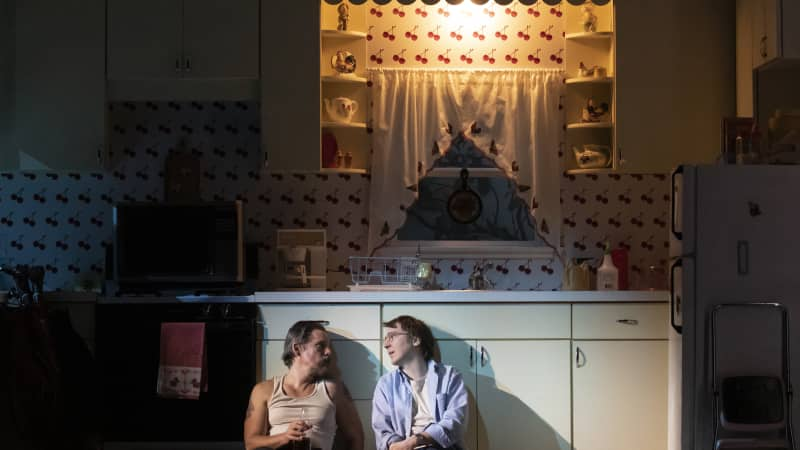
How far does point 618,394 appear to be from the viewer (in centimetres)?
448

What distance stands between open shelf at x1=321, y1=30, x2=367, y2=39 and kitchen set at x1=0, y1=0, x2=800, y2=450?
0.02m

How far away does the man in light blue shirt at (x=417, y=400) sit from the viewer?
12.7 feet

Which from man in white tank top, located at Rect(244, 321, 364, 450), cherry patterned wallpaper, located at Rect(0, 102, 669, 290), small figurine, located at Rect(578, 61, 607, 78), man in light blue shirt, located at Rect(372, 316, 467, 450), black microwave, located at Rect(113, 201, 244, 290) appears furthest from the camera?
cherry patterned wallpaper, located at Rect(0, 102, 669, 290)

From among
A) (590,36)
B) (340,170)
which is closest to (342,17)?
(340,170)

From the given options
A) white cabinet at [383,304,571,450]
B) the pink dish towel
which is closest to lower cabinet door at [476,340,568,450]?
white cabinet at [383,304,571,450]

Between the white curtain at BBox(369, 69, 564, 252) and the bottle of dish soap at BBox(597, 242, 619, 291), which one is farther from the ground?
the white curtain at BBox(369, 69, 564, 252)

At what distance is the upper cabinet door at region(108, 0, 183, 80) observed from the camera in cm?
482

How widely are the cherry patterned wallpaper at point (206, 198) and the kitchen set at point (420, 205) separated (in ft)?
0.04

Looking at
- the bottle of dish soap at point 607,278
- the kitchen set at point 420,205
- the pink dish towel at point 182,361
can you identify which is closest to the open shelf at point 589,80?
the kitchen set at point 420,205

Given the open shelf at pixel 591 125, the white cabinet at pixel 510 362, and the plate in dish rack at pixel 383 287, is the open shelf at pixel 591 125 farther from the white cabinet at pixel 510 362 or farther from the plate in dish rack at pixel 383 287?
the plate in dish rack at pixel 383 287

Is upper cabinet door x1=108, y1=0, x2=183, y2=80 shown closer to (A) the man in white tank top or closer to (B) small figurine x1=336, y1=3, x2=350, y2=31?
(B) small figurine x1=336, y1=3, x2=350, y2=31

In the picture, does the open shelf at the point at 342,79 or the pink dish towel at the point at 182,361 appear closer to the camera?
the pink dish towel at the point at 182,361

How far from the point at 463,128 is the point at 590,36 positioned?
2.73ft

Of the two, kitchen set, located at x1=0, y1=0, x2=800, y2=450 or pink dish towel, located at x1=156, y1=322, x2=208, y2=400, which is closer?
kitchen set, located at x1=0, y1=0, x2=800, y2=450
